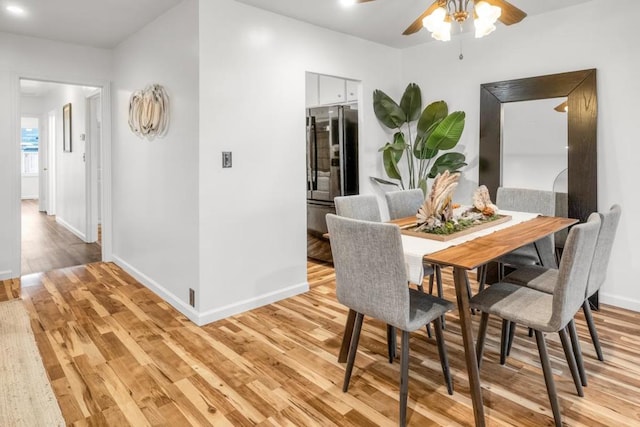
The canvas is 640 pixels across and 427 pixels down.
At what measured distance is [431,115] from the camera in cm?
405

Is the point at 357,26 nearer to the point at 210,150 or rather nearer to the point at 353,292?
the point at 210,150

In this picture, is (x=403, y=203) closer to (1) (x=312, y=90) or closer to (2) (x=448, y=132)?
(2) (x=448, y=132)

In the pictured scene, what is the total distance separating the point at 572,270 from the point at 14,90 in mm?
4893

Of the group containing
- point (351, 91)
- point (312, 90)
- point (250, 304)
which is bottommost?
point (250, 304)

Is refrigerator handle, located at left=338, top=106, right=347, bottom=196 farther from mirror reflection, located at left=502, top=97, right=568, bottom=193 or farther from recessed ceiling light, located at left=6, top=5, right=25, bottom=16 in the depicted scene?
recessed ceiling light, located at left=6, top=5, right=25, bottom=16

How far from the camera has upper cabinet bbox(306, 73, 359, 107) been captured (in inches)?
172

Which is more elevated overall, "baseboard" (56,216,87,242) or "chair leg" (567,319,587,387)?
"baseboard" (56,216,87,242)

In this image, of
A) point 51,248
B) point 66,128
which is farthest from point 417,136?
point 66,128

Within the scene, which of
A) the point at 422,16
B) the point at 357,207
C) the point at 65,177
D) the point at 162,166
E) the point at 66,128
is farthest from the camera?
the point at 65,177

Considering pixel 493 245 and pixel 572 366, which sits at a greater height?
pixel 493 245

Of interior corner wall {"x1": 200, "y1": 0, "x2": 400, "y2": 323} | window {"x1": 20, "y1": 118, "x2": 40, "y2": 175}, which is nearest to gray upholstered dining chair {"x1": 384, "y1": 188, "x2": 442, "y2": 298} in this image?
Answer: interior corner wall {"x1": 200, "y1": 0, "x2": 400, "y2": 323}

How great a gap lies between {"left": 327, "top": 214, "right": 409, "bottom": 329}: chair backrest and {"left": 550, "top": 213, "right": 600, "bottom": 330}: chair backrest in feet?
2.13

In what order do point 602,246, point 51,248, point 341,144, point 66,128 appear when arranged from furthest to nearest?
point 66,128 → point 51,248 → point 341,144 → point 602,246

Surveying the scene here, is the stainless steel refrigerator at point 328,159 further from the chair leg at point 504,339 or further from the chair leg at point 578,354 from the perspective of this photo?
the chair leg at point 578,354
